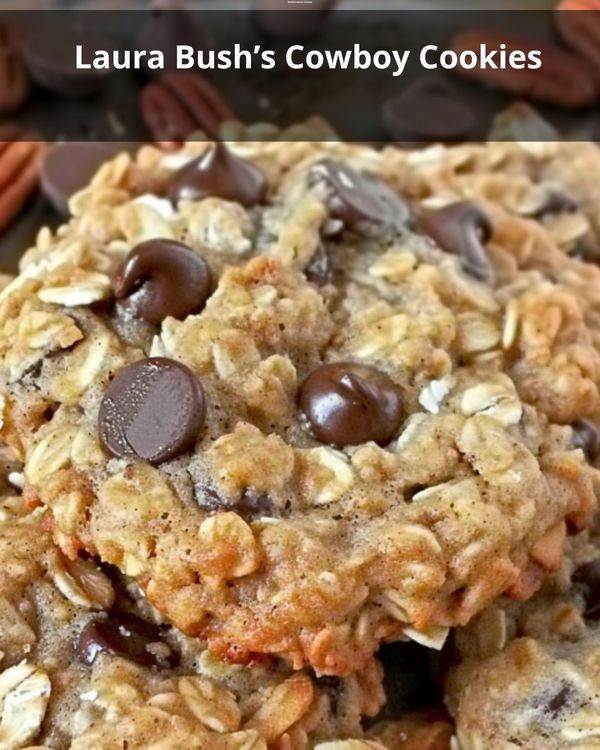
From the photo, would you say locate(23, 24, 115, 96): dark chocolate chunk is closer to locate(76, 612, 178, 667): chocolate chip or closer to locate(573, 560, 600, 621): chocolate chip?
locate(76, 612, 178, 667): chocolate chip

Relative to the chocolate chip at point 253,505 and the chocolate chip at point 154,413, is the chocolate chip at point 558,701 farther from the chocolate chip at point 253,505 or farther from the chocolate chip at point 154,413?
the chocolate chip at point 154,413

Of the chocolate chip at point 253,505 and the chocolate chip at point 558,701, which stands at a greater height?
the chocolate chip at point 253,505

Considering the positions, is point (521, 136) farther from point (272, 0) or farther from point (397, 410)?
point (397, 410)

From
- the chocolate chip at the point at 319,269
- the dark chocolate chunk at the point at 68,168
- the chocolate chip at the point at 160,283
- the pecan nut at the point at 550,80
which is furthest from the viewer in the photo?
the pecan nut at the point at 550,80

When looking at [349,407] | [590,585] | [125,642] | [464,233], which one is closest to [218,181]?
[464,233]

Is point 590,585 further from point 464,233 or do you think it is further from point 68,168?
point 68,168

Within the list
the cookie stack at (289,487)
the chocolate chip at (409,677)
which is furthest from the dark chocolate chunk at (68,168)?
the chocolate chip at (409,677)

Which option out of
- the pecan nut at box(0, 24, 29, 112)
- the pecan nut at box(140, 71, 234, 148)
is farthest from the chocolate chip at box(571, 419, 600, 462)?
the pecan nut at box(0, 24, 29, 112)
